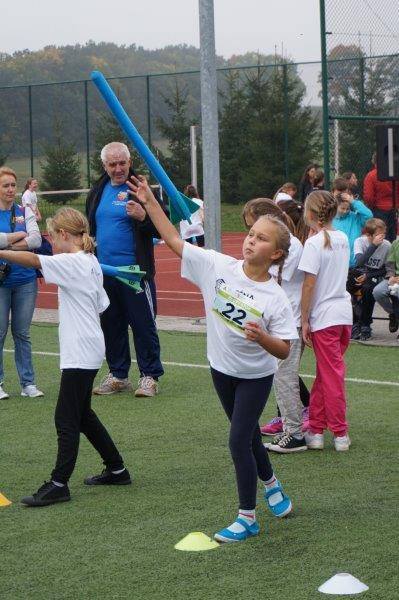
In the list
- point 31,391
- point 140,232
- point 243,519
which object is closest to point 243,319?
point 243,519

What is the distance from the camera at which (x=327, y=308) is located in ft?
25.1

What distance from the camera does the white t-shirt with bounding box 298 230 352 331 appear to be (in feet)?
24.8

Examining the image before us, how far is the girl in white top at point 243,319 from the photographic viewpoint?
568cm

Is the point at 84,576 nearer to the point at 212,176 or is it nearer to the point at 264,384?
the point at 264,384

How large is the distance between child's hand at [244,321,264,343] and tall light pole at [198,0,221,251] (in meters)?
8.62

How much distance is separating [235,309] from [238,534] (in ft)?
3.68

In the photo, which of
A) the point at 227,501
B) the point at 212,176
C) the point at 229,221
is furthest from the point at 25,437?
the point at 229,221

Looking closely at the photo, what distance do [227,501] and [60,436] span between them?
1023mm

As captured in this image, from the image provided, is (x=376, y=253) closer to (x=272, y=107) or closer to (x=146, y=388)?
(x=146, y=388)

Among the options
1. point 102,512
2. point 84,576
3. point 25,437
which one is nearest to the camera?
point 84,576

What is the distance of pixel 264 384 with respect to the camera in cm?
586

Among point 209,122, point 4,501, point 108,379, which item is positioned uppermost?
point 209,122

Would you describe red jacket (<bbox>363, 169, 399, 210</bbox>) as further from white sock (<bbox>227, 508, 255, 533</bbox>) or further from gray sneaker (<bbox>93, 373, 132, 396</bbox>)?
white sock (<bbox>227, 508, 255, 533</bbox>)

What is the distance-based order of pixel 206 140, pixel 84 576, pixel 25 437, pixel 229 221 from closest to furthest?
1. pixel 84 576
2. pixel 25 437
3. pixel 206 140
4. pixel 229 221
